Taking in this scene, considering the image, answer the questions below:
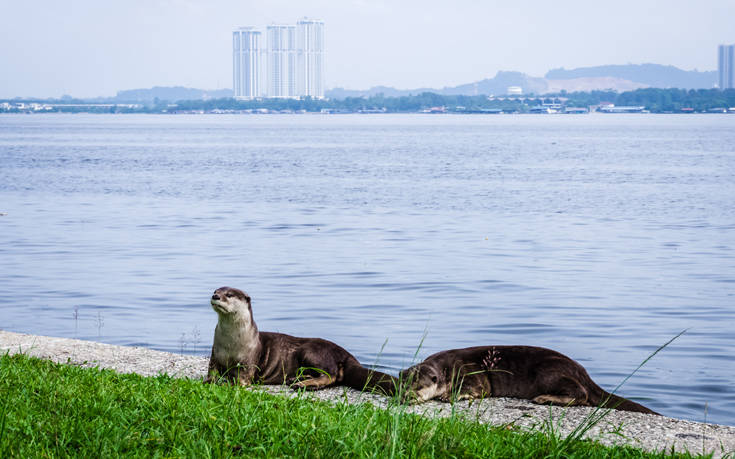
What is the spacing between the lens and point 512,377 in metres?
8.55

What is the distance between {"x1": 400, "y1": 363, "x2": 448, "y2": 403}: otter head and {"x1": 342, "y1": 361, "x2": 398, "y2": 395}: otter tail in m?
0.17

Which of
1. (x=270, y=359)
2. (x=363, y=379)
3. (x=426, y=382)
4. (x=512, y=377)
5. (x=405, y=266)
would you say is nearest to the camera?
(x=426, y=382)

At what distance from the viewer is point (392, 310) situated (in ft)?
54.0

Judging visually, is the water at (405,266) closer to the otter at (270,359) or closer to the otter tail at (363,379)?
the otter tail at (363,379)

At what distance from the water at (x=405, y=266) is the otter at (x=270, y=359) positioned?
1855 mm

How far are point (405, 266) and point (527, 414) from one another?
45.2 feet

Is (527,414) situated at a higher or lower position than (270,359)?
lower

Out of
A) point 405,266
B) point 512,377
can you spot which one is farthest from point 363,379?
point 405,266

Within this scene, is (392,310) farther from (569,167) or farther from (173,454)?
(569,167)

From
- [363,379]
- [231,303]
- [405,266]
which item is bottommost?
[405,266]

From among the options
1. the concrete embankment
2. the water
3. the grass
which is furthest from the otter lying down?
the water

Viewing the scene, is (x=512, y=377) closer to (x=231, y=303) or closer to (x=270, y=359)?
(x=270, y=359)

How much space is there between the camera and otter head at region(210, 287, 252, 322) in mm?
8273

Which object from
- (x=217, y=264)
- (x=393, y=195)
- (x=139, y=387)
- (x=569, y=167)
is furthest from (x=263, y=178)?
(x=139, y=387)
